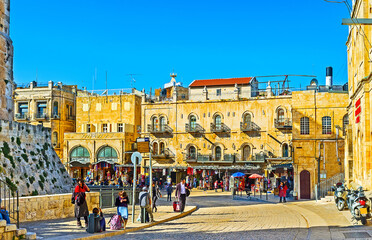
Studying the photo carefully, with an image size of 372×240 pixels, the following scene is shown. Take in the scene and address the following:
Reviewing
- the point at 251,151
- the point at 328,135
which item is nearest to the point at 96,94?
the point at 251,151

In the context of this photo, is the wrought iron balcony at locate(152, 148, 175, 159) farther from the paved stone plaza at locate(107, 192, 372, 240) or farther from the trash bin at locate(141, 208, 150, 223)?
the trash bin at locate(141, 208, 150, 223)

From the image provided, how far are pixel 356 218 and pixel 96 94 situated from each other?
160ft

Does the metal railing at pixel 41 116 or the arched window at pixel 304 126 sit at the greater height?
the metal railing at pixel 41 116

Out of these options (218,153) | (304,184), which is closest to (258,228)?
(304,184)

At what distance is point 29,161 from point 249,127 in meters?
29.0

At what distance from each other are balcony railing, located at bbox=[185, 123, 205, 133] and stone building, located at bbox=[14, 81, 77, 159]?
17.2 m

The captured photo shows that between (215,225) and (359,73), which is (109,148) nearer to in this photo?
(359,73)

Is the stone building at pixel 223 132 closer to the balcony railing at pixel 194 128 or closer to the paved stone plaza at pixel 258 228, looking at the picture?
the balcony railing at pixel 194 128

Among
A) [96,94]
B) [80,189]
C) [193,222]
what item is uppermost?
[96,94]

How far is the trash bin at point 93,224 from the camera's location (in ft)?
47.4

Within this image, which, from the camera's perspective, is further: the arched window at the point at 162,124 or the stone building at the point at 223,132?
the arched window at the point at 162,124

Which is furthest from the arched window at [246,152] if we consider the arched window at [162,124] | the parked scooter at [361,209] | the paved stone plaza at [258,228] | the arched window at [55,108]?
the parked scooter at [361,209]

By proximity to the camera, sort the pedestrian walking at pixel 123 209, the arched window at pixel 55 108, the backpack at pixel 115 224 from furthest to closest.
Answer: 1. the arched window at pixel 55 108
2. the pedestrian walking at pixel 123 209
3. the backpack at pixel 115 224

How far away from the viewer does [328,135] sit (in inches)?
1400
